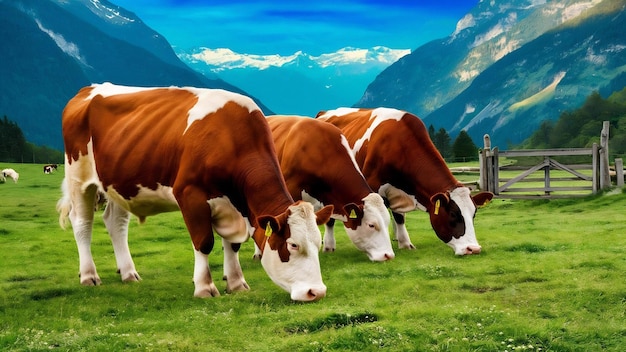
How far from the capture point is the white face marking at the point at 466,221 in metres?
12.5

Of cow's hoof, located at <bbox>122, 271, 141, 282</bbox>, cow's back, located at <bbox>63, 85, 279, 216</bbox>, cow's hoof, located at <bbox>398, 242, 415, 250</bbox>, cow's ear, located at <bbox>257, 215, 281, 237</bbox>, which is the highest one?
cow's back, located at <bbox>63, 85, 279, 216</bbox>

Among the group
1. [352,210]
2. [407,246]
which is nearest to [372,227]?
[352,210]

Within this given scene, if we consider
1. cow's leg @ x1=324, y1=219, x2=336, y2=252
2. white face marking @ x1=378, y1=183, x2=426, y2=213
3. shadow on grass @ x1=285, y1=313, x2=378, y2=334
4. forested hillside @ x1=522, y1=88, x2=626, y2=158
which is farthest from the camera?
forested hillside @ x1=522, y1=88, x2=626, y2=158

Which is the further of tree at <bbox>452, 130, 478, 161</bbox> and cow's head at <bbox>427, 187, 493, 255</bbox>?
tree at <bbox>452, 130, 478, 161</bbox>

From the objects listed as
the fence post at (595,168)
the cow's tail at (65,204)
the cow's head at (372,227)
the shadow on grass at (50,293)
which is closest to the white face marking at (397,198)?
the cow's head at (372,227)

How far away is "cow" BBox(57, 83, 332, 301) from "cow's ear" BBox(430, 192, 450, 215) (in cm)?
446

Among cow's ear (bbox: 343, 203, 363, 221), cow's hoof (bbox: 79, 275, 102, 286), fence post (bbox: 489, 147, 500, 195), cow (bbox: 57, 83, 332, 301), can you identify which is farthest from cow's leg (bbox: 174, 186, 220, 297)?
fence post (bbox: 489, 147, 500, 195)

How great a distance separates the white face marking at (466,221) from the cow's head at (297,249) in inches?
195

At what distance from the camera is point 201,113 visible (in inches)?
360

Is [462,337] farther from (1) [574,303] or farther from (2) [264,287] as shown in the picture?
(2) [264,287]

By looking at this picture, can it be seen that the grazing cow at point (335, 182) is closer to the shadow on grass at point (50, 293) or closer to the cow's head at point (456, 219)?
the cow's head at point (456, 219)

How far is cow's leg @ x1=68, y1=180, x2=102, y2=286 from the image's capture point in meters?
10.5

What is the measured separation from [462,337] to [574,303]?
87.2 inches

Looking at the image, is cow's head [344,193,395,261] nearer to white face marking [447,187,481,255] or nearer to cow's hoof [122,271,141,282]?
white face marking [447,187,481,255]
